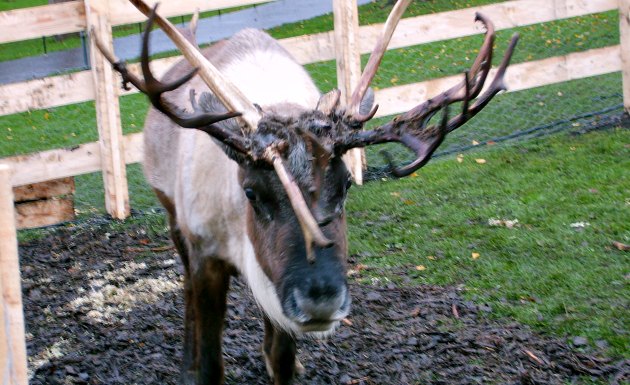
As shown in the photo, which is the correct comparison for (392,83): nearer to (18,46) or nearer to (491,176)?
(491,176)

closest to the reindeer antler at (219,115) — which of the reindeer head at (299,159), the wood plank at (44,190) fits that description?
the reindeer head at (299,159)

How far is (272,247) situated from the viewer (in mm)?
3250

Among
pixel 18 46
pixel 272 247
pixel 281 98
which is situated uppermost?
pixel 281 98

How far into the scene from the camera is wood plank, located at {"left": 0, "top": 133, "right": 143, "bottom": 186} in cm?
714

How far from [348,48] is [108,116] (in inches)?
87.0

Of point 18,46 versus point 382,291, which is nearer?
point 382,291

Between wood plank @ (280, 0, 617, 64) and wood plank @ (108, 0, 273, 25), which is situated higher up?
wood plank @ (108, 0, 273, 25)

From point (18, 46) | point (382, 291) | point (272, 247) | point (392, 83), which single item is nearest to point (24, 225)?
point (382, 291)

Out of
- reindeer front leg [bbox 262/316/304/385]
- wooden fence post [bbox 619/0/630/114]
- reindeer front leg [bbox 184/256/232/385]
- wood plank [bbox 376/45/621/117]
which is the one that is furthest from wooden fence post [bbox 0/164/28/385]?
wooden fence post [bbox 619/0/630/114]

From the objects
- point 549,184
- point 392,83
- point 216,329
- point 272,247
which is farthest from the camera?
point 392,83

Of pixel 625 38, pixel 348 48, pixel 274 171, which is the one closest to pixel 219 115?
pixel 274 171

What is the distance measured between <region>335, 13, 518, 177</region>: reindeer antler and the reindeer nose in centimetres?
56

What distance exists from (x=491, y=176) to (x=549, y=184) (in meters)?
0.58

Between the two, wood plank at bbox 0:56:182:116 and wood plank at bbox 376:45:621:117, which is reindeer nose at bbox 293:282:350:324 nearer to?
wood plank at bbox 0:56:182:116
